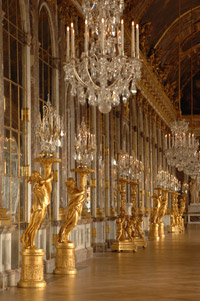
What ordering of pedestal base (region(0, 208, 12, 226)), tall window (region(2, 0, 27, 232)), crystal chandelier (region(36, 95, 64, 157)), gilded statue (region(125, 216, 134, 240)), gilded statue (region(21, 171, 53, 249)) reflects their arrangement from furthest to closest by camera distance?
gilded statue (region(125, 216, 134, 240))
tall window (region(2, 0, 27, 232))
crystal chandelier (region(36, 95, 64, 157))
gilded statue (region(21, 171, 53, 249))
pedestal base (region(0, 208, 12, 226))

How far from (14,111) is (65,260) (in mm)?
2974

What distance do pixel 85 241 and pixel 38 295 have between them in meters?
7.11

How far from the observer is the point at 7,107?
12.0 m

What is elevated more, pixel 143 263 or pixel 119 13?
pixel 119 13

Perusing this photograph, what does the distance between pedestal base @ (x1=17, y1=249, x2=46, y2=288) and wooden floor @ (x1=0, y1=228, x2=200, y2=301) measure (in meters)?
0.22

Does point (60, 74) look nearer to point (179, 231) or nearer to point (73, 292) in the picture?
point (73, 292)

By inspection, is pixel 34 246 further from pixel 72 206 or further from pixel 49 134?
pixel 72 206

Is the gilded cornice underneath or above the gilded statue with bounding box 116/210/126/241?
above

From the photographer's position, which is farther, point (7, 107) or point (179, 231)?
point (179, 231)

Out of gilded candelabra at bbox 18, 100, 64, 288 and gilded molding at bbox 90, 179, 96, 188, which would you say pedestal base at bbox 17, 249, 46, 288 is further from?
gilded molding at bbox 90, 179, 96, 188

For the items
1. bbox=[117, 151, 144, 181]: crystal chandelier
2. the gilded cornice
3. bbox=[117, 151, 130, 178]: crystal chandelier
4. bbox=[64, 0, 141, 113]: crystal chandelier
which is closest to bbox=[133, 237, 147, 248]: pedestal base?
bbox=[117, 151, 144, 181]: crystal chandelier

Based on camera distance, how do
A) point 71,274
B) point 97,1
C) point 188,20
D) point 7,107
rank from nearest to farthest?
1. point 97,1
2. point 7,107
3. point 71,274
4. point 188,20

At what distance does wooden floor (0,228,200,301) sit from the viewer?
9.82m

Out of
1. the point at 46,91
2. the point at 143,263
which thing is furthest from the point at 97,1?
the point at 143,263
